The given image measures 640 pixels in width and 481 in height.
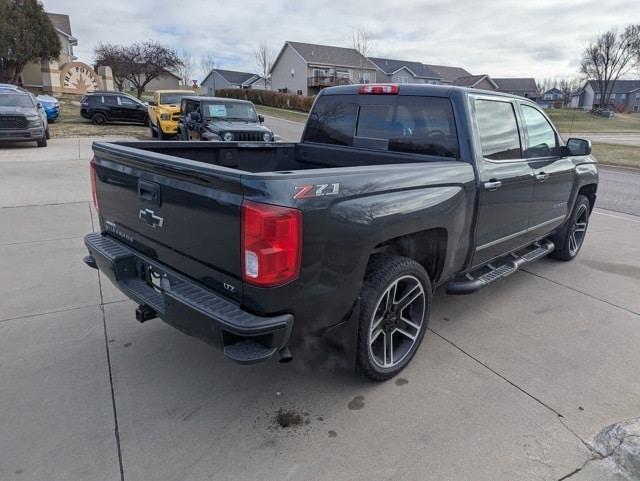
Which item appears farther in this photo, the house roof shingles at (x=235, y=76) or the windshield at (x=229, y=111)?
the house roof shingles at (x=235, y=76)

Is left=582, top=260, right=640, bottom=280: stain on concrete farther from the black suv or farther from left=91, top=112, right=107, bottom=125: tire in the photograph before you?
left=91, top=112, right=107, bottom=125: tire

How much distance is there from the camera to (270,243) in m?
2.21

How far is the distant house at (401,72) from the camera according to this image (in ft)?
220

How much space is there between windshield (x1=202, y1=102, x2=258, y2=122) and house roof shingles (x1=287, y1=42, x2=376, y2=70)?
5034 cm

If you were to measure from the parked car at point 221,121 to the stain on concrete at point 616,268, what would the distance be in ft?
29.6

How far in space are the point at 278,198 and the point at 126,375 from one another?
1851mm

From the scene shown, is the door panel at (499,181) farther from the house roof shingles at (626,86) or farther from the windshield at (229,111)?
the house roof shingles at (626,86)

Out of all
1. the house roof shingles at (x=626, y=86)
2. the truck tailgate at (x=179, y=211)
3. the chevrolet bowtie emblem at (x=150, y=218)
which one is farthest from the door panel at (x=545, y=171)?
the house roof shingles at (x=626, y=86)

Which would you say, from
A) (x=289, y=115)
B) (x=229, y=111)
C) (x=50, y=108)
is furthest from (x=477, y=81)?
Answer: (x=229, y=111)

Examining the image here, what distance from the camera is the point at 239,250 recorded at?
2.30 metres

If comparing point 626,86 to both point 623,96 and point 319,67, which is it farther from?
point 319,67

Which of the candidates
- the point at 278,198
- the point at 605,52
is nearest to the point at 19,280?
the point at 278,198

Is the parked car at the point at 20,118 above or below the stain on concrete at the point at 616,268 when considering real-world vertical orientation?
above

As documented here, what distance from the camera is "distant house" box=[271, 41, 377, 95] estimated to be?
6066cm
